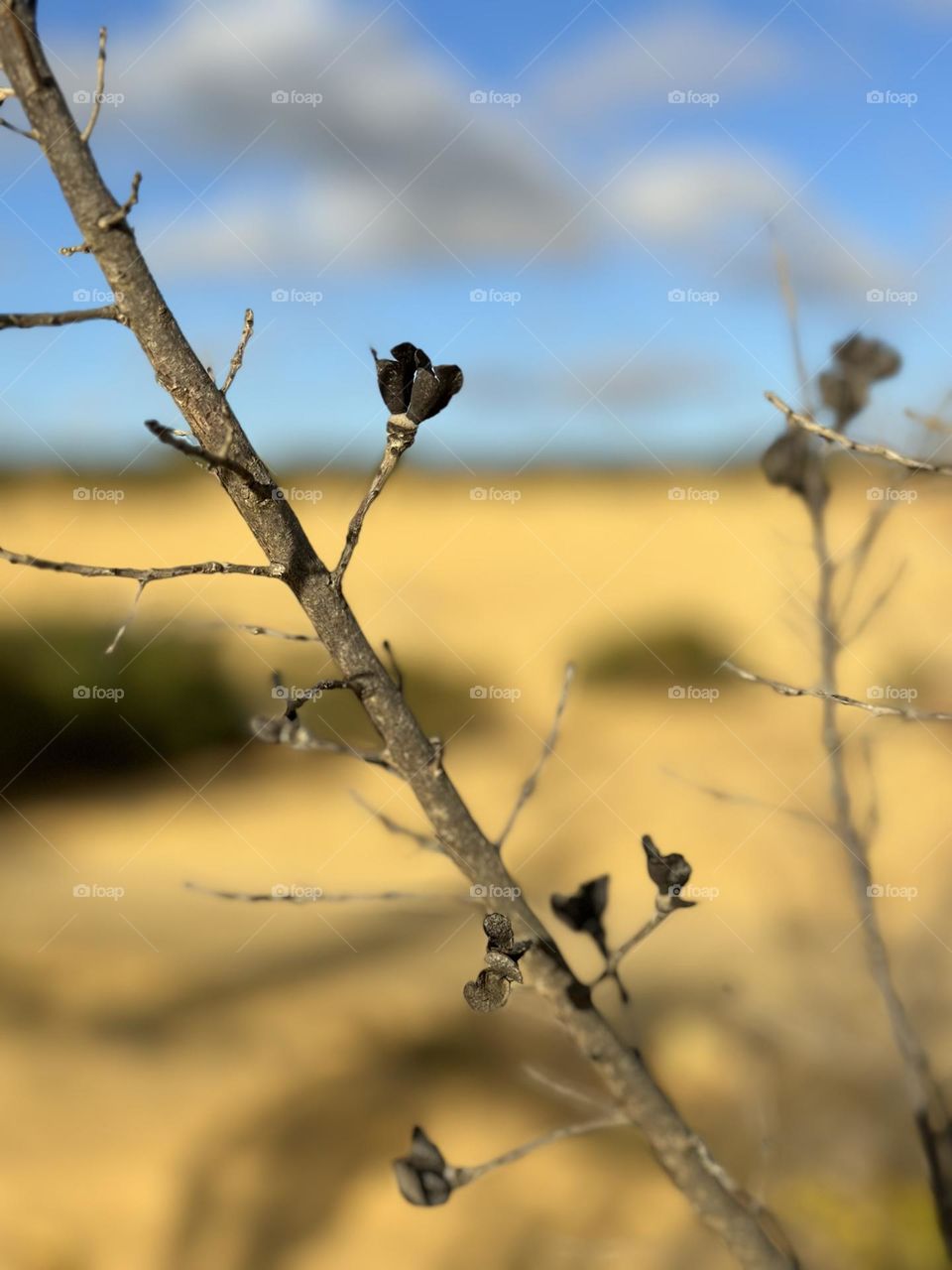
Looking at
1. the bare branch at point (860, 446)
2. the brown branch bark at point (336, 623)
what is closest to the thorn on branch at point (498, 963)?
the brown branch bark at point (336, 623)

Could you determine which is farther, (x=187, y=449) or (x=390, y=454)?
(x=390, y=454)

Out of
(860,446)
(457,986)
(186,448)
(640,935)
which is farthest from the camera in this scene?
(457,986)

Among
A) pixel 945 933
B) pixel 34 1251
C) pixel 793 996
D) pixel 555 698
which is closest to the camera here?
pixel 34 1251

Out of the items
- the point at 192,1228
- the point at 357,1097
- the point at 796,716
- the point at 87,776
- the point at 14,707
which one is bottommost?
the point at 192,1228

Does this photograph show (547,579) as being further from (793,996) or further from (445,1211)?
(445,1211)

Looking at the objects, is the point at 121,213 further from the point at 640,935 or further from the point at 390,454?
the point at 640,935

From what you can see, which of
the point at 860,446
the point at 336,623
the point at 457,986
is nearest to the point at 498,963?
the point at 336,623

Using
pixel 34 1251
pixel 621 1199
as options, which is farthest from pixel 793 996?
pixel 34 1251
